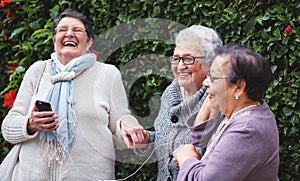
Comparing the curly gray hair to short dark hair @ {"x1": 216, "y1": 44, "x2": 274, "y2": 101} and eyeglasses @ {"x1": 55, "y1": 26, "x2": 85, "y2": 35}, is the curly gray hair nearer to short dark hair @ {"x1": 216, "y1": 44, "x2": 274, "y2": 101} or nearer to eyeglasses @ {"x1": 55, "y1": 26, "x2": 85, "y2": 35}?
short dark hair @ {"x1": 216, "y1": 44, "x2": 274, "y2": 101}

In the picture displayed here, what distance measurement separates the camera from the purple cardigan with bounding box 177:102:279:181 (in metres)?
2.23

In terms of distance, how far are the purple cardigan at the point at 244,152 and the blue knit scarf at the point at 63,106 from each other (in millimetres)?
1063

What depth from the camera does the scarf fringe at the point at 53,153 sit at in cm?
326


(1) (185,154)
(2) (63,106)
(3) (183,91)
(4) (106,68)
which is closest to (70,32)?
(4) (106,68)

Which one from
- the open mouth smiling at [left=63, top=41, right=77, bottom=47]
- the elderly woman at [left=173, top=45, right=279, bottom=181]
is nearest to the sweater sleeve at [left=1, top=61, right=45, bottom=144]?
the open mouth smiling at [left=63, top=41, right=77, bottom=47]

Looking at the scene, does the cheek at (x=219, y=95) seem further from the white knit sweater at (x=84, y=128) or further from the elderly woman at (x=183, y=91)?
the white knit sweater at (x=84, y=128)

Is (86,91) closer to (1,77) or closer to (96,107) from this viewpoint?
(96,107)

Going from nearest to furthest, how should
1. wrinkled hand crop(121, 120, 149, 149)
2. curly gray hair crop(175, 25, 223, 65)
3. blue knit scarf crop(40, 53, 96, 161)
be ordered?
1. curly gray hair crop(175, 25, 223, 65)
2. wrinkled hand crop(121, 120, 149, 149)
3. blue knit scarf crop(40, 53, 96, 161)

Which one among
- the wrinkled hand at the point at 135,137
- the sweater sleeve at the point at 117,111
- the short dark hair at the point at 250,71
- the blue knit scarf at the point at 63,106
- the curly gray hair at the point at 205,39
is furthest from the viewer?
the sweater sleeve at the point at 117,111

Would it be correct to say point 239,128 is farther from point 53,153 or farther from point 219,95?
point 53,153

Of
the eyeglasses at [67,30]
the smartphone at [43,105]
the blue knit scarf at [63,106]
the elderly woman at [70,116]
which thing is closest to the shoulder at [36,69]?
the elderly woman at [70,116]

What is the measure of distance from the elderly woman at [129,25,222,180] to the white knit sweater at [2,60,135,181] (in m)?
0.35

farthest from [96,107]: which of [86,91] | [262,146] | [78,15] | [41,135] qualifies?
[262,146]

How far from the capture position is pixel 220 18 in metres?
3.61
